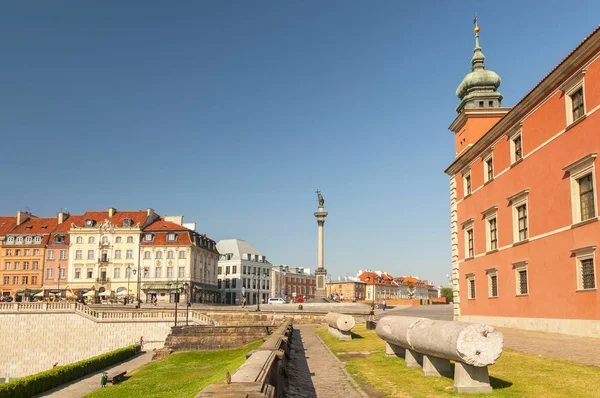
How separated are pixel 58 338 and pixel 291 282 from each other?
87.0 meters

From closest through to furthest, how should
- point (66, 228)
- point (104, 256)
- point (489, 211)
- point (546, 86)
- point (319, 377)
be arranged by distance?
point (319, 377), point (546, 86), point (489, 211), point (104, 256), point (66, 228)

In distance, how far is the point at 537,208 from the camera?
26.5m

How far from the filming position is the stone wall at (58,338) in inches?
2003

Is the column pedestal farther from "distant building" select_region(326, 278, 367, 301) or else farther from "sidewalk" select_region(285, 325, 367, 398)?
"distant building" select_region(326, 278, 367, 301)

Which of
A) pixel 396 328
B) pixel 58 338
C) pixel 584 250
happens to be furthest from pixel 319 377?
pixel 58 338

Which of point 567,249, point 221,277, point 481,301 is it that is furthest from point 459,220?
point 221,277

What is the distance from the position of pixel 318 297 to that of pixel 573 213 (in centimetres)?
4560

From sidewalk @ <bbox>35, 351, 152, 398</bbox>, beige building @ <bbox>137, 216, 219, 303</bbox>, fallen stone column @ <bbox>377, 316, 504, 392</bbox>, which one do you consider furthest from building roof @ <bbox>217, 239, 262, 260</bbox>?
fallen stone column @ <bbox>377, 316, 504, 392</bbox>

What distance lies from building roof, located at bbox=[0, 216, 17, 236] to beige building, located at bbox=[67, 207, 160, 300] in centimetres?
1155

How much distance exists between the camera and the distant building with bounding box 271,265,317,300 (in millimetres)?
129125

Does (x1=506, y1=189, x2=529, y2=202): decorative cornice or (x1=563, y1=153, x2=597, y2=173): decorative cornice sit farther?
(x1=506, y1=189, x2=529, y2=202): decorative cornice

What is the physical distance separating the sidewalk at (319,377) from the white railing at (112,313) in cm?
3145

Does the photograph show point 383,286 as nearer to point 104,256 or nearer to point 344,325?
point 104,256

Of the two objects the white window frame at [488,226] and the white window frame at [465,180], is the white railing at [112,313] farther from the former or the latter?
the white window frame at [488,226]
